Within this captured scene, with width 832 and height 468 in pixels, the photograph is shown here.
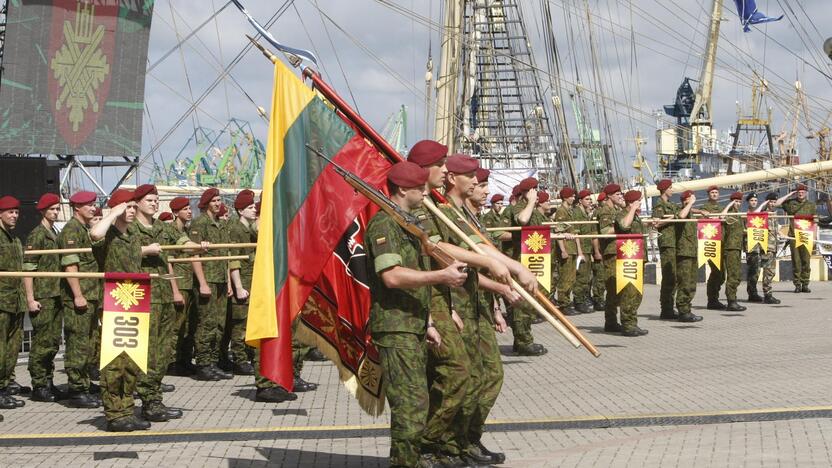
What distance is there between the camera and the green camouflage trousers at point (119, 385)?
9.18 meters

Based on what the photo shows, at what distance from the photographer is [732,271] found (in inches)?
758

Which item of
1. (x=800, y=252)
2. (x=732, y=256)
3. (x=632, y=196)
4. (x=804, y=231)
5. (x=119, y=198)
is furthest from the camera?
(x=800, y=252)

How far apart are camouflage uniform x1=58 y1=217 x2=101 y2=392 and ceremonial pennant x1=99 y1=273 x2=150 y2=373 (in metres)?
1.97

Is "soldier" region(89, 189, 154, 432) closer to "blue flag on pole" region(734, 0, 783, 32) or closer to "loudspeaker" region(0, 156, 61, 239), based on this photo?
"loudspeaker" region(0, 156, 61, 239)

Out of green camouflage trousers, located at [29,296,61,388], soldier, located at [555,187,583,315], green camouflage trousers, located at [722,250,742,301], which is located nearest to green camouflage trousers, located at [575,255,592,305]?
soldier, located at [555,187,583,315]

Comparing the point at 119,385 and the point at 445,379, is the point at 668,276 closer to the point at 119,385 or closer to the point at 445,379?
the point at 119,385

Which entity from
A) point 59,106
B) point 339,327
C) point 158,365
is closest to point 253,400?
point 158,365

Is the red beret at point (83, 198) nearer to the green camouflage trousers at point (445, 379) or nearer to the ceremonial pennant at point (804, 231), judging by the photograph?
the green camouflage trousers at point (445, 379)

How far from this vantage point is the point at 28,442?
29.8ft

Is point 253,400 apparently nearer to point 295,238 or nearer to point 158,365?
point 158,365

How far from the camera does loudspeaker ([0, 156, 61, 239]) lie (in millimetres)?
17984

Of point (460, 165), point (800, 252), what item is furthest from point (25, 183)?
point (800, 252)

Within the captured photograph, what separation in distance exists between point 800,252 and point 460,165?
50.0ft

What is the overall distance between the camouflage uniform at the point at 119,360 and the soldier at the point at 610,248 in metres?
8.23
